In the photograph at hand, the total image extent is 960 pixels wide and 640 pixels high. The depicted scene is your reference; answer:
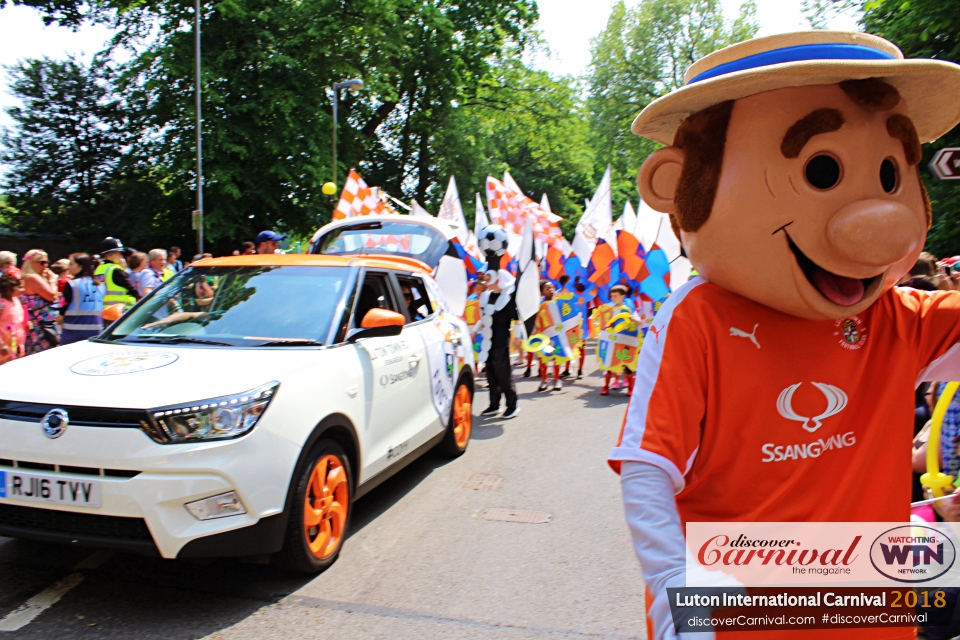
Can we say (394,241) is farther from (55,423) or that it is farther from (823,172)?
(823,172)

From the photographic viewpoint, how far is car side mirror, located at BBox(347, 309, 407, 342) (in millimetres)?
4426

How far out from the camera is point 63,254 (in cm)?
2927

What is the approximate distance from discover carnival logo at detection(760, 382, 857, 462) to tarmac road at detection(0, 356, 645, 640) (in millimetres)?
1998

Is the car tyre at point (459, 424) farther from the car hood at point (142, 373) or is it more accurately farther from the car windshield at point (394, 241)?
the car windshield at point (394, 241)

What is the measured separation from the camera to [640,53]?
124ft

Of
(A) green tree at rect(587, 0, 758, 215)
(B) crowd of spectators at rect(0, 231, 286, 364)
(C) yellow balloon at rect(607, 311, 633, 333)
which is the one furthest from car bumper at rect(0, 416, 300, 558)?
(A) green tree at rect(587, 0, 758, 215)

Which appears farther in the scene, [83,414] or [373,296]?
[373,296]

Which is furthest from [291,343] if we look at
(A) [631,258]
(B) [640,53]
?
(B) [640,53]

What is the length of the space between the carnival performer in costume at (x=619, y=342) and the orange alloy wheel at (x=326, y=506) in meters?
6.20

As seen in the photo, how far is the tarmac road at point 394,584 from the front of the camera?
3.36m

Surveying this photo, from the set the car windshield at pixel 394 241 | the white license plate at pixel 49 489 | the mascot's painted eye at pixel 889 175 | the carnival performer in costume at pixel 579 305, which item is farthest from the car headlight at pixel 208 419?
the carnival performer in costume at pixel 579 305

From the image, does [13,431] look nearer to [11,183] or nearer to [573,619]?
[573,619]

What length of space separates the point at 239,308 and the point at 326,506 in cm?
138

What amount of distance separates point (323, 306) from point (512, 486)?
2.11m
